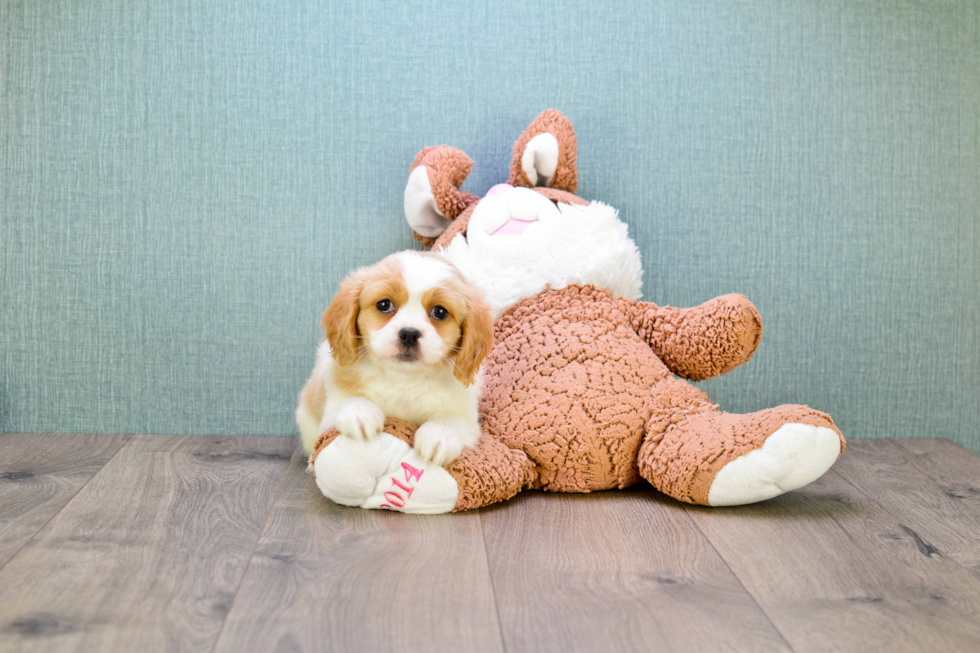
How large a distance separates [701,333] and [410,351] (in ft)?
1.97

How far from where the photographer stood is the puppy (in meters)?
1.27

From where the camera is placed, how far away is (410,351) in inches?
49.3

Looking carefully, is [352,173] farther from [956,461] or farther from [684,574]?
[956,461]

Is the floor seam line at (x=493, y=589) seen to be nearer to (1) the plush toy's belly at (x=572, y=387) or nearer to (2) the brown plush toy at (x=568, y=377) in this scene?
(2) the brown plush toy at (x=568, y=377)

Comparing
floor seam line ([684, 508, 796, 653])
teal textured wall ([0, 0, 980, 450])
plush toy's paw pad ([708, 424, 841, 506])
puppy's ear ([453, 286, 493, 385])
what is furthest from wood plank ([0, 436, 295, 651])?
plush toy's paw pad ([708, 424, 841, 506])

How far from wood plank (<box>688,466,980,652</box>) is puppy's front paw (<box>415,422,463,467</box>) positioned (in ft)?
1.43

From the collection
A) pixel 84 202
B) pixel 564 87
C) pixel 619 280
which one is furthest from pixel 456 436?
pixel 84 202

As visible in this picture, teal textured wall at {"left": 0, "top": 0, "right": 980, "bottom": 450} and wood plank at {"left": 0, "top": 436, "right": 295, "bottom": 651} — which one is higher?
teal textured wall at {"left": 0, "top": 0, "right": 980, "bottom": 450}

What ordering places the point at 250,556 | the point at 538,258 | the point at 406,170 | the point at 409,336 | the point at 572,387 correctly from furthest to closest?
the point at 406,170, the point at 538,258, the point at 572,387, the point at 409,336, the point at 250,556

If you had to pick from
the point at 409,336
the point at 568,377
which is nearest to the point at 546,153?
the point at 568,377

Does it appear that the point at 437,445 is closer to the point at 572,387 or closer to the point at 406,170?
the point at 572,387

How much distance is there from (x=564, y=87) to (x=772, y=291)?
0.71 m

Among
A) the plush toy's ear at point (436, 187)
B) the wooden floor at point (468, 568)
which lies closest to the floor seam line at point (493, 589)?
the wooden floor at point (468, 568)

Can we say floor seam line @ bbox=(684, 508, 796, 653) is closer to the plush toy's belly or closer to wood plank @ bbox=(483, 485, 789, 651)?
wood plank @ bbox=(483, 485, 789, 651)
